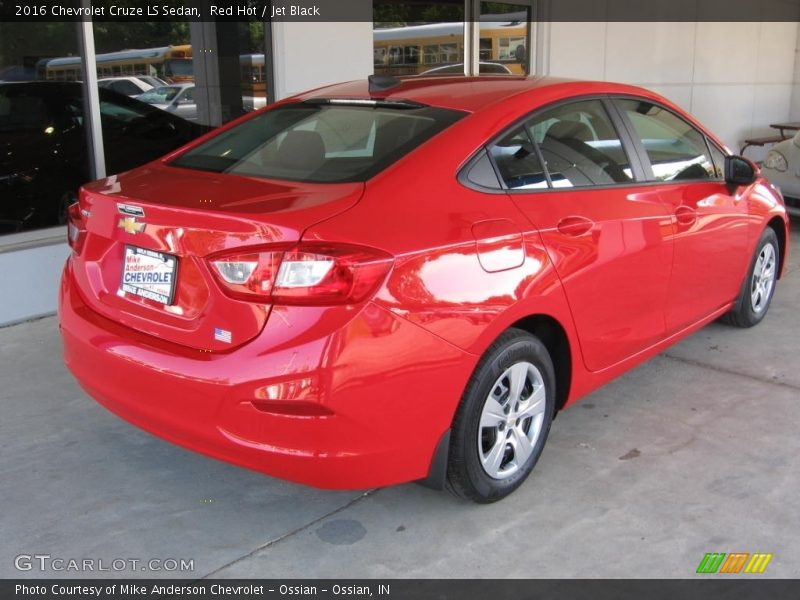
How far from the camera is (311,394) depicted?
8.00 ft

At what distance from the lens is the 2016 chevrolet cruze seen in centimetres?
247

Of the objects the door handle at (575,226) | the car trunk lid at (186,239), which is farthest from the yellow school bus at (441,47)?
the car trunk lid at (186,239)

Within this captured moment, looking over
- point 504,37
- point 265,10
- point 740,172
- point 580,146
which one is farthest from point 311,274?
point 504,37

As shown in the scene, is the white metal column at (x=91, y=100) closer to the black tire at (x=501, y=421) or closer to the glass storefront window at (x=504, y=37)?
the black tire at (x=501, y=421)

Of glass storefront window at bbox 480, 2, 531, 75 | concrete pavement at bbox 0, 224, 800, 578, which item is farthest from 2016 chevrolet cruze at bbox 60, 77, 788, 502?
glass storefront window at bbox 480, 2, 531, 75

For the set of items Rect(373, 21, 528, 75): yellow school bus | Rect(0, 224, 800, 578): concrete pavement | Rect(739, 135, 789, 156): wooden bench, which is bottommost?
Rect(0, 224, 800, 578): concrete pavement

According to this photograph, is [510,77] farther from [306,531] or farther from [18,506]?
[18,506]

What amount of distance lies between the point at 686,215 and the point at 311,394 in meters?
2.28

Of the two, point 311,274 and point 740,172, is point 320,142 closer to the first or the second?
point 311,274

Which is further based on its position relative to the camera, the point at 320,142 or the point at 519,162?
the point at 320,142

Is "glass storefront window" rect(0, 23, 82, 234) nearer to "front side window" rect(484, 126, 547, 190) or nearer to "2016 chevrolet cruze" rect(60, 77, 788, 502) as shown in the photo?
"2016 chevrolet cruze" rect(60, 77, 788, 502)

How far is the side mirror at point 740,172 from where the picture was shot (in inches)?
169

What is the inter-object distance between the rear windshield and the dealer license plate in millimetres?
544
